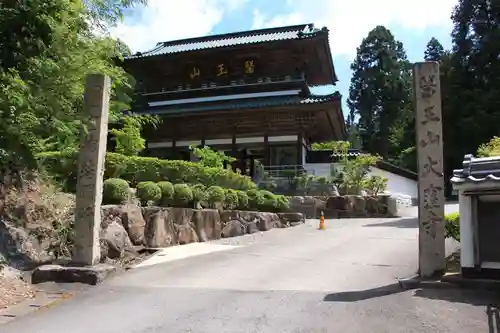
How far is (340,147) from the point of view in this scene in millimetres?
22859

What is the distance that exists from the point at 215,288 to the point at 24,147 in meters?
4.31

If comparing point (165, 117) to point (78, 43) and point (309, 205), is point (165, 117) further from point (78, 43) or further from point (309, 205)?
point (78, 43)

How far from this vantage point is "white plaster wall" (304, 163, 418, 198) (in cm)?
2352

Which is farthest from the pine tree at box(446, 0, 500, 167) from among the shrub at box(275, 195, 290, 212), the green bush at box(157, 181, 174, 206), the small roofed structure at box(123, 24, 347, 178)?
the green bush at box(157, 181, 174, 206)

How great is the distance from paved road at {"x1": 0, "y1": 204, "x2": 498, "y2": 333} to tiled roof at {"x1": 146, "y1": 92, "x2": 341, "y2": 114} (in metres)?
12.3

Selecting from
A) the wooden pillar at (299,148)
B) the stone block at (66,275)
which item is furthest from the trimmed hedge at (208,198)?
the wooden pillar at (299,148)

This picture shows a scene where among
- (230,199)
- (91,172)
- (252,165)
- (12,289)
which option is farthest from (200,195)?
(252,165)

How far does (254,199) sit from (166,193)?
5036 mm

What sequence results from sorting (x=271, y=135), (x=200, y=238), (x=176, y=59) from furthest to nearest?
(x=176, y=59) → (x=271, y=135) → (x=200, y=238)

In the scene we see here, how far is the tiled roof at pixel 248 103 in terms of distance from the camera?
797 inches

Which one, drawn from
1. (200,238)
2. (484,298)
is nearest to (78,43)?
(200,238)

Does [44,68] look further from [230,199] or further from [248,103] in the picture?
[248,103]

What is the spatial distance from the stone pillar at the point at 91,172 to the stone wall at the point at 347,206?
12569 millimetres

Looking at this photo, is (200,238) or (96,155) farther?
(200,238)
